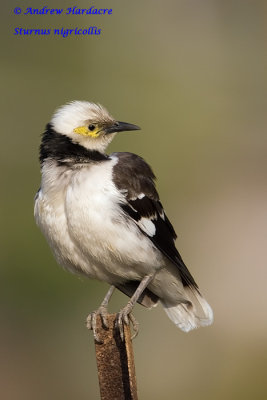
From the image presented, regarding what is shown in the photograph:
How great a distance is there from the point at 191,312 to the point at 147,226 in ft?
2.51

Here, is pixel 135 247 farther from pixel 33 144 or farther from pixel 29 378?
pixel 33 144

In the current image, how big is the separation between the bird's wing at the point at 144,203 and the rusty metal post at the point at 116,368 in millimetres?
1341

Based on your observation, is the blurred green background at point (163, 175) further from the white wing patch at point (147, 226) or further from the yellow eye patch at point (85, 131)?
the yellow eye patch at point (85, 131)

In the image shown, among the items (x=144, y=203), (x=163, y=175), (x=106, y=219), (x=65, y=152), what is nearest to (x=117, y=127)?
(x=65, y=152)

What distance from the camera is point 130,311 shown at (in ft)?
15.8

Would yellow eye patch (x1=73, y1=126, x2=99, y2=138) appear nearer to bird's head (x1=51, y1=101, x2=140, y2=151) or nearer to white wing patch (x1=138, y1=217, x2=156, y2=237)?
bird's head (x1=51, y1=101, x2=140, y2=151)

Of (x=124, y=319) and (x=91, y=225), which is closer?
(x=124, y=319)

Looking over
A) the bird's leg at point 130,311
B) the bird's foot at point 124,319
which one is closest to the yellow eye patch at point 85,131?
the bird's leg at point 130,311

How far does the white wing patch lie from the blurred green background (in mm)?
2927

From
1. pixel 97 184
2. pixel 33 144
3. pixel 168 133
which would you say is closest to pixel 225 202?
pixel 168 133

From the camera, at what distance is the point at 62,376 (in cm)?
840

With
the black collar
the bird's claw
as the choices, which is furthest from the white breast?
Result: the bird's claw

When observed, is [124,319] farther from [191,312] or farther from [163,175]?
[163,175]

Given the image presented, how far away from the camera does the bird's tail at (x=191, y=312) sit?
5.51 m
